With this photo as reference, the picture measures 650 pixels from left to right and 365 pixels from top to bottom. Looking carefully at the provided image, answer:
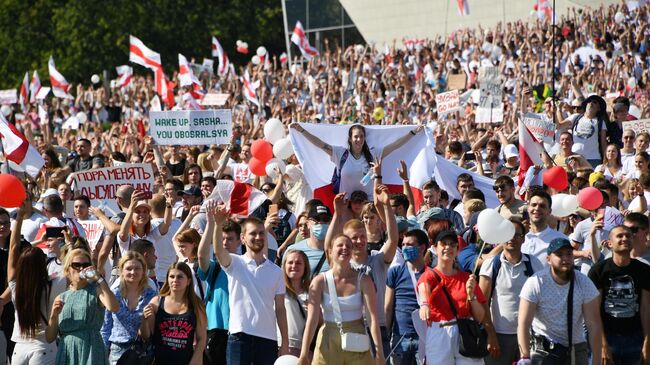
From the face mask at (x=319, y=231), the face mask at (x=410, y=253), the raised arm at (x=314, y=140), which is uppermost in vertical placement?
the raised arm at (x=314, y=140)

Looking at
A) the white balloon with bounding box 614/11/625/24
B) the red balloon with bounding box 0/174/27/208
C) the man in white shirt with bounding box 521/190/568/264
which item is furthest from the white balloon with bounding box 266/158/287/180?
the white balloon with bounding box 614/11/625/24

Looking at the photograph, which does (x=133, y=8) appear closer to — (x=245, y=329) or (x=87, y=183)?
(x=87, y=183)

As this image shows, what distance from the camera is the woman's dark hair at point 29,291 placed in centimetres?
982

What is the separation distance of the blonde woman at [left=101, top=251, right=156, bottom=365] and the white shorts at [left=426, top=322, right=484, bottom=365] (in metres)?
2.15

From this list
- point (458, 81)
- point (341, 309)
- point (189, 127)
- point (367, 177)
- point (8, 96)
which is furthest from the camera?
point (8, 96)

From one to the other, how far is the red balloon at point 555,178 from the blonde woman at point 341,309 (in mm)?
4085

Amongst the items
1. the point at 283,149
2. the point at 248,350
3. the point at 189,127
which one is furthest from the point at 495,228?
the point at 189,127

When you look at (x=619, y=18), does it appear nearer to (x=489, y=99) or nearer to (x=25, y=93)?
(x=489, y=99)

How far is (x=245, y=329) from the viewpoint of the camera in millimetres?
9703

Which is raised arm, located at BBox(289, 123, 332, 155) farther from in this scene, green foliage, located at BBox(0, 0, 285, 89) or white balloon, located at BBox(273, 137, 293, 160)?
green foliage, located at BBox(0, 0, 285, 89)

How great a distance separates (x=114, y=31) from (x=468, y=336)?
1731 inches

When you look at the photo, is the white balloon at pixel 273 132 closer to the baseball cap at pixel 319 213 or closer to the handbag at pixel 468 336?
the baseball cap at pixel 319 213

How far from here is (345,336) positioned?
9078 mm

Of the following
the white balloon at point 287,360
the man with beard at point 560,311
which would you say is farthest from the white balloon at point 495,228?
the white balloon at point 287,360
